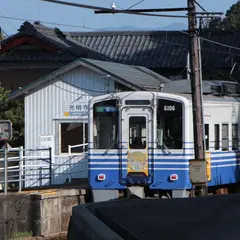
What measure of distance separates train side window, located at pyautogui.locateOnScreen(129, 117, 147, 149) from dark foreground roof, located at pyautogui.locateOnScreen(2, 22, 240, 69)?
51.3 ft

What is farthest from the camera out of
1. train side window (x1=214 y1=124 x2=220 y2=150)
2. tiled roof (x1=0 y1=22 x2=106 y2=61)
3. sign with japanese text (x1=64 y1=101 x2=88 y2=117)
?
tiled roof (x1=0 y1=22 x2=106 y2=61)

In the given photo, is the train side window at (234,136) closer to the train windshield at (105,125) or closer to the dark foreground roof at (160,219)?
the train windshield at (105,125)

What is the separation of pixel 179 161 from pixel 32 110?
10268mm

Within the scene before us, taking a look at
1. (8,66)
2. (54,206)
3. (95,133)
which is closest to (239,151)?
(95,133)

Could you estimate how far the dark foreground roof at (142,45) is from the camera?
33.8 metres

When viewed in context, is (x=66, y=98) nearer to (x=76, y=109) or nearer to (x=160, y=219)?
(x=76, y=109)

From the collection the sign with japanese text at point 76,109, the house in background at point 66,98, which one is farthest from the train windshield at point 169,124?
the sign with japanese text at point 76,109

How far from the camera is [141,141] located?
56.7ft

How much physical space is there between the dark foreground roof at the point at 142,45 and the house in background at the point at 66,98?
6716 mm

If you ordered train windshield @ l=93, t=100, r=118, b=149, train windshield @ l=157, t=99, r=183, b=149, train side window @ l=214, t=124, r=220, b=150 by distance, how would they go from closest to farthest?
train windshield @ l=157, t=99, r=183, b=149
train windshield @ l=93, t=100, r=118, b=149
train side window @ l=214, t=124, r=220, b=150

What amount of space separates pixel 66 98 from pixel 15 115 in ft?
13.1

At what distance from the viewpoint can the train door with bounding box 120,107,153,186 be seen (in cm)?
1712

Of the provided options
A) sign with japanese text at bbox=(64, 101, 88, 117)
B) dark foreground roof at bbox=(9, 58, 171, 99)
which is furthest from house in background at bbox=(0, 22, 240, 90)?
sign with japanese text at bbox=(64, 101, 88, 117)

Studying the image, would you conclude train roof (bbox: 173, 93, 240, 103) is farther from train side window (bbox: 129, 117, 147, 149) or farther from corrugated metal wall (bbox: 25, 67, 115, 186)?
corrugated metal wall (bbox: 25, 67, 115, 186)
